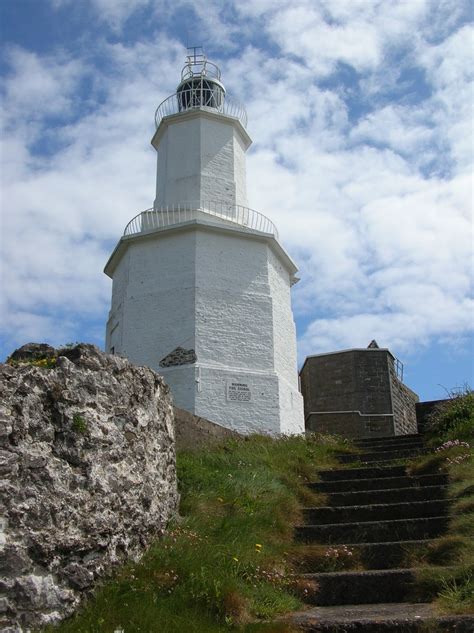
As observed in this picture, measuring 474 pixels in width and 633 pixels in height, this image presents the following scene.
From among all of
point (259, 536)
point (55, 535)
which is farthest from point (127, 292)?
point (55, 535)

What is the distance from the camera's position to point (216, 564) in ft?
19.6

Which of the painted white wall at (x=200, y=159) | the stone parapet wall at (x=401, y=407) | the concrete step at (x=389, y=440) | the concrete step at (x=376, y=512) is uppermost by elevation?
the painted white wall at (x=200, y=159)

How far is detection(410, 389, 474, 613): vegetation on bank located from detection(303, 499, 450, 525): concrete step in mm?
263

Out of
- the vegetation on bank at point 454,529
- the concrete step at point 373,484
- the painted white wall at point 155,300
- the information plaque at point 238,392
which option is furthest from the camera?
the painted white wall at point 155,300

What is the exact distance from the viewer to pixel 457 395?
13.7 metres

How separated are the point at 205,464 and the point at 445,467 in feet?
10.8

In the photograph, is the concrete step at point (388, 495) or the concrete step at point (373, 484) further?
the concrete step at point (373, 484)

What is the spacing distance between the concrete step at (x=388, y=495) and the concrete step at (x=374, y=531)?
100cm

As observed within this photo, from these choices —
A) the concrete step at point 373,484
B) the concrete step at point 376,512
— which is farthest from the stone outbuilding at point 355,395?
the concrete step at point 376,512

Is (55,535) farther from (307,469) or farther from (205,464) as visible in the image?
(307,469)

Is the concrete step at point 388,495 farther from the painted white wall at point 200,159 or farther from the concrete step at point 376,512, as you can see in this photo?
the painted white wall at point 200,159

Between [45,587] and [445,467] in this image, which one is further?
A: [445,467]

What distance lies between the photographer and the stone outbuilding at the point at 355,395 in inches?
784

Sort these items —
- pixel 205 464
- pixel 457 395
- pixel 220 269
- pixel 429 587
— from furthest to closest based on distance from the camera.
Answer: pixel 220 269 < pixel 457 395 < pixel 205 464 < pixel 429 587
